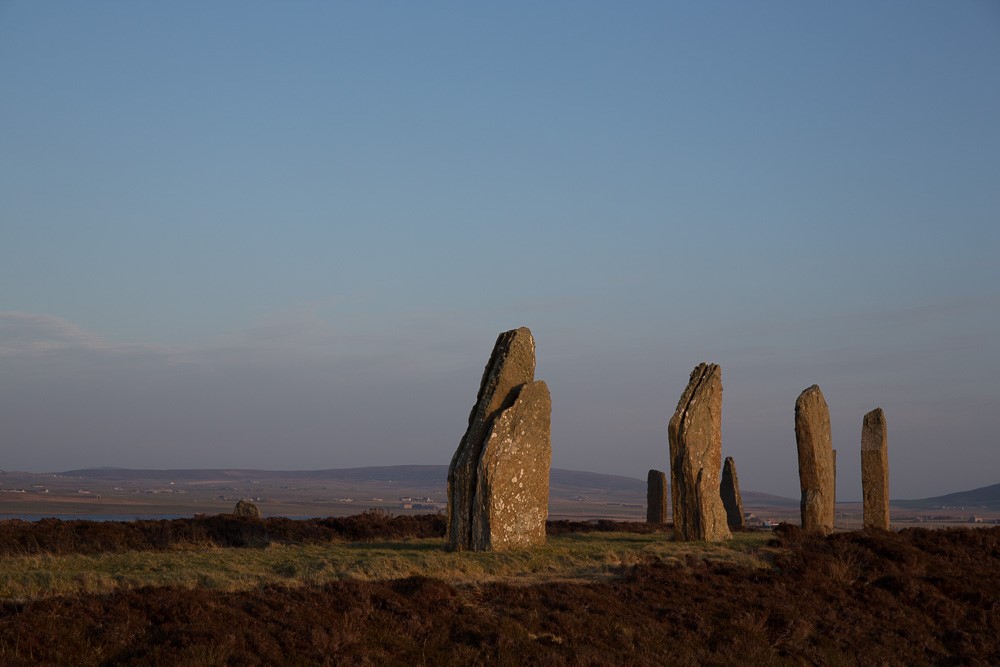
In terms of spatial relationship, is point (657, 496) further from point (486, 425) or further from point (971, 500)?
point (971, 500)

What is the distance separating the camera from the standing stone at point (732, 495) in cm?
3801

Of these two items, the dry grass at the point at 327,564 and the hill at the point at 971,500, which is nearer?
the dry grass at the point at 327,564

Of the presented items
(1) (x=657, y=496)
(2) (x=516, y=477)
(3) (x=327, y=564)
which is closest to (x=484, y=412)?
(2) (x=516, y=477)

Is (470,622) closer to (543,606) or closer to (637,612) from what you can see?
(543,606)

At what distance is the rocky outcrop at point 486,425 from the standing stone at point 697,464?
3.83m

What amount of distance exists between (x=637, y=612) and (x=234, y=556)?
8232mm

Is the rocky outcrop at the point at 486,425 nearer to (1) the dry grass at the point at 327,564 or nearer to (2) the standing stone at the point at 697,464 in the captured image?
(1) the dry grass at the point at 327,564

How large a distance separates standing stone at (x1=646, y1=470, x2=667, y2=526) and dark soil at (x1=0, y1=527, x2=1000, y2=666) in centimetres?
1620

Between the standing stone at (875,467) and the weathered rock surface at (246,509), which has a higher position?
the standing stone at (875,467)

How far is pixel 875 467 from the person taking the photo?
2856 centimetres

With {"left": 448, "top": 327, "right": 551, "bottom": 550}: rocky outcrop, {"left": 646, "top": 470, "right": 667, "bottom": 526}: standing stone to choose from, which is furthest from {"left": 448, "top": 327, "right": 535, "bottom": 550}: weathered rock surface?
{"left": 646, "top": 470, "right": 667, "bottom": 526}: standing stone

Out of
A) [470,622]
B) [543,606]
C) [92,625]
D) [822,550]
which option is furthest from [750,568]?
[92,625]

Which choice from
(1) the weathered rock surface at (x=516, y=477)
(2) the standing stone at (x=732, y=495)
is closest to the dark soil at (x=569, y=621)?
(1) the weathered rock surface at (x=516, y=477)

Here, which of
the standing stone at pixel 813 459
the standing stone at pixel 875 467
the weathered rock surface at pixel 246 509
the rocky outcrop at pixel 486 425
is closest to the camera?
the rocky outcrop at pixel 486 425
